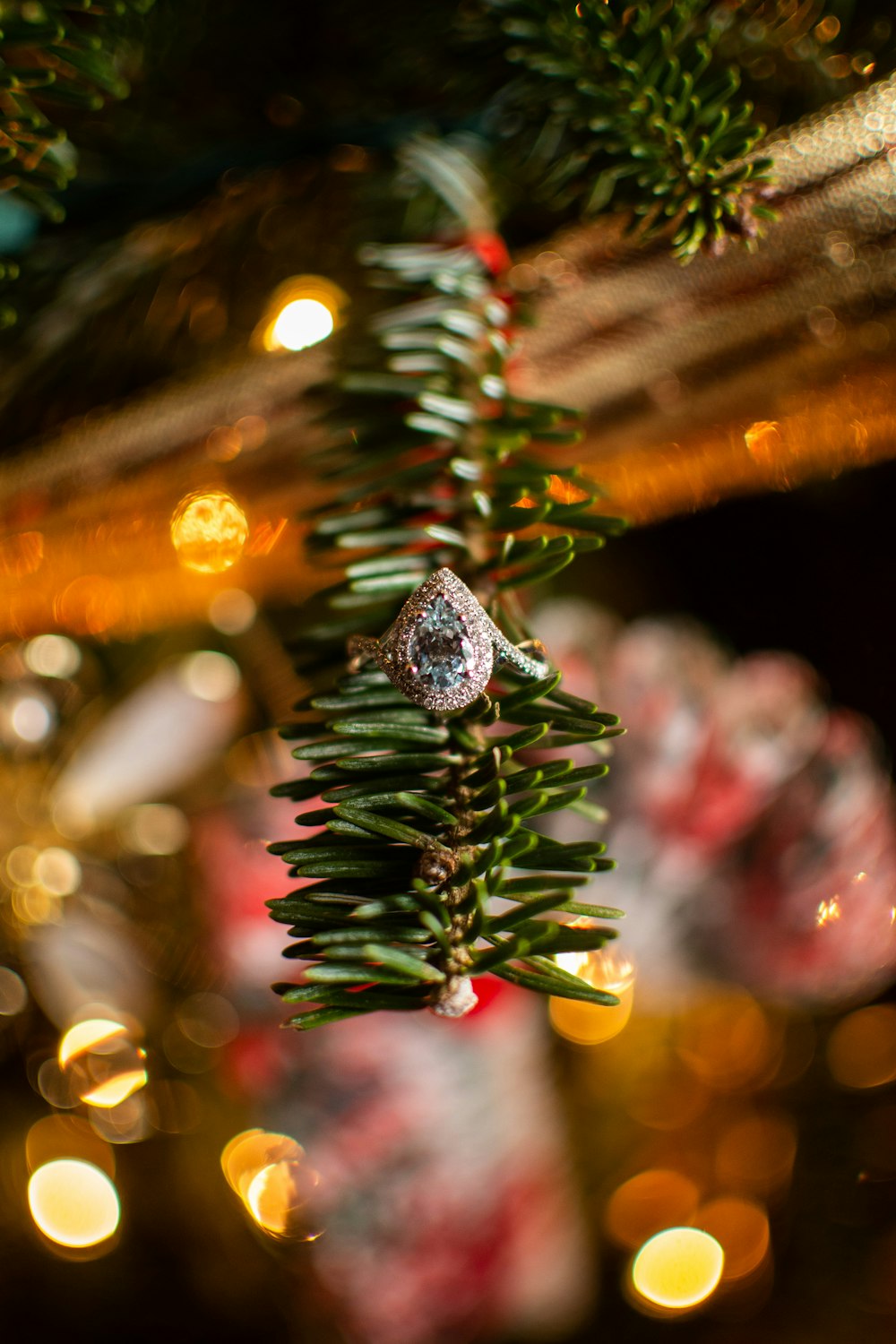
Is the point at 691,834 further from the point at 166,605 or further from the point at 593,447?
the point at 166,605

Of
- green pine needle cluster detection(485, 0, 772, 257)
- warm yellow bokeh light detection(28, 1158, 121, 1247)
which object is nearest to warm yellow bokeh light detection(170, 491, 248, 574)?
green pine needle cluster detection(485, 0, 772, 257)

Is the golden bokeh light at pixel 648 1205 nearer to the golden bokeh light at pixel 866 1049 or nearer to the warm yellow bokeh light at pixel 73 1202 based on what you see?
the golden bokeh light at pixel 866 1049

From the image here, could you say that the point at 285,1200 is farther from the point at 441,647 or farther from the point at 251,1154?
the point at 441,647

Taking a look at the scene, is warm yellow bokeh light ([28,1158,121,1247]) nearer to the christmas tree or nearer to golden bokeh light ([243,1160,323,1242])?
the christmas tree

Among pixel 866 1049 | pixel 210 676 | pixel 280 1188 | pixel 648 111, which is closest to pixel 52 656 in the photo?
pixel 210 676

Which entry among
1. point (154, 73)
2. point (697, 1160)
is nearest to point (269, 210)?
point (154, 73)

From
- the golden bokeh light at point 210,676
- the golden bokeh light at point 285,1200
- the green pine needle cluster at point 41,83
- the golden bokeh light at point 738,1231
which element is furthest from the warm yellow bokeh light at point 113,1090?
the green pine needle cluster at point 41,83
